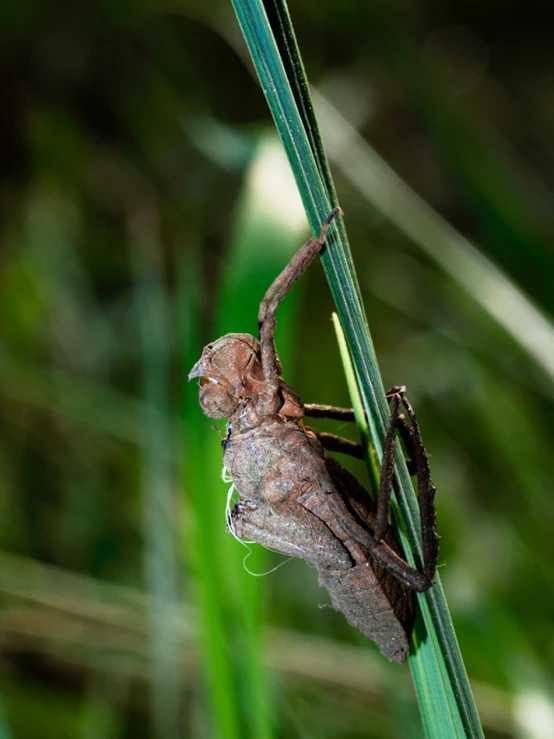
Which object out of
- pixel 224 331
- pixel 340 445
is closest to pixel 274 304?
pixel 224 331

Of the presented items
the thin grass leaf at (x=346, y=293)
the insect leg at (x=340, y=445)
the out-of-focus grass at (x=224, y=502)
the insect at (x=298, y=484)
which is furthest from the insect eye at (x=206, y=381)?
the thin grass leaf at (x=346, y=293)

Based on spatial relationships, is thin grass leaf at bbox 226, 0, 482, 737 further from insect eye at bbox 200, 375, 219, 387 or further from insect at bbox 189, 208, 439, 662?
insect eye at bbox 200, 375, 219, 387

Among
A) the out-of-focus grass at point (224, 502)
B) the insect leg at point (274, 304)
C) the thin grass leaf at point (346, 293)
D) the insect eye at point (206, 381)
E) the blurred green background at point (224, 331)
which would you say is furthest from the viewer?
the blurred green background at point (224, 331)

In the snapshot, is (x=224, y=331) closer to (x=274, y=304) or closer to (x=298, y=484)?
(x=274, y=304)

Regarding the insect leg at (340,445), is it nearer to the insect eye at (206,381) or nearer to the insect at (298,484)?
the insect at (298,484)

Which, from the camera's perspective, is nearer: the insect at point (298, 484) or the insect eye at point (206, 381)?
the insect at point (298, 484)

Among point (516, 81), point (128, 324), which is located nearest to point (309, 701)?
point (128, 324)
